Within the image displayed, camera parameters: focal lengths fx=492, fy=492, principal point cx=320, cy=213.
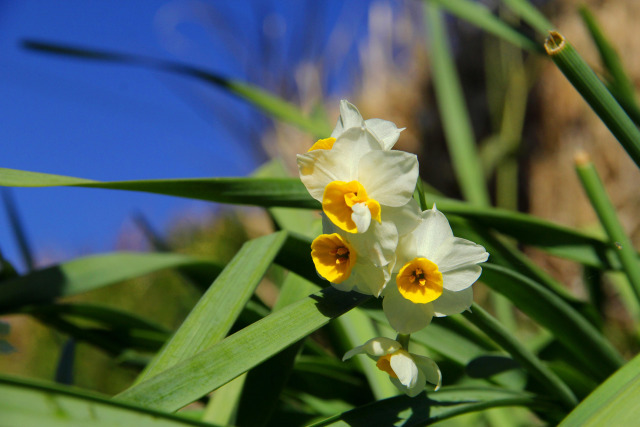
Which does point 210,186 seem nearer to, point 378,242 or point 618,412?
point 378,242

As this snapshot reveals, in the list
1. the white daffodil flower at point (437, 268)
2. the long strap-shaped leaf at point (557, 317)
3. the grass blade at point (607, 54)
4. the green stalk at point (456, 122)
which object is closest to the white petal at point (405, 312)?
the white daffodil flower at point (437, 268)

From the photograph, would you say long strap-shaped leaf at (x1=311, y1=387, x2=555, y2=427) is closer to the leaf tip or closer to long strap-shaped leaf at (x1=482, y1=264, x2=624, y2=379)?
long strap-shaped leaf at (x1=482, y1=264, x2=624, y2=379)

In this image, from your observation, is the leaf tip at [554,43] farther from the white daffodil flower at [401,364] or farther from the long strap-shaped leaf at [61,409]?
the long strap-shaped leaf at [61,409]

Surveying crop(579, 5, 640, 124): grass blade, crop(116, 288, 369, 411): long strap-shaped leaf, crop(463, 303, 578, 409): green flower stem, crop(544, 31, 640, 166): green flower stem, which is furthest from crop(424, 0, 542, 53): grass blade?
crop(116, 288, 369, 411): long strap-shaped leaf

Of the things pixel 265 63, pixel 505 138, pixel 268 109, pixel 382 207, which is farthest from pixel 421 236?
pixel 265 63

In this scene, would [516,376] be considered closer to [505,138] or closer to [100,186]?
[100,186]

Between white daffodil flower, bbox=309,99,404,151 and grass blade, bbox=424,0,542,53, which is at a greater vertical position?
grass blade, bbox=424,0,542,53

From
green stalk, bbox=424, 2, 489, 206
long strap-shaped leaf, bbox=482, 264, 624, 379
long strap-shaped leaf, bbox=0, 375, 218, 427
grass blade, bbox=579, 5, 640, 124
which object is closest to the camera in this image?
long strap-shaped leaf, bbox=0, 375, 218, 427
